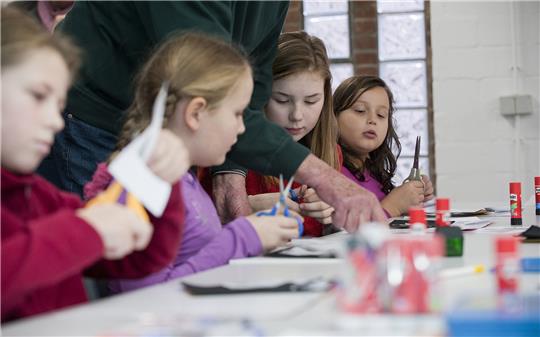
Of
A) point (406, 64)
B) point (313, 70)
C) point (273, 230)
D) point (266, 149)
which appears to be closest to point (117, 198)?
point (273, 230)

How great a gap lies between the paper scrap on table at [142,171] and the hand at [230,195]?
110 centimetres

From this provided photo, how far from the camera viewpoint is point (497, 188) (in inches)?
170

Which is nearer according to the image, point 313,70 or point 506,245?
point 506,245

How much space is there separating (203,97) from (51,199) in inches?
19.1

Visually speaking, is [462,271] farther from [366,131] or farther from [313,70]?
[366,131]

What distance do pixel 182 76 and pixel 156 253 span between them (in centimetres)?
46

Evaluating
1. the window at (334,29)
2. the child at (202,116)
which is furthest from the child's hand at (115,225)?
the window at (334,29)

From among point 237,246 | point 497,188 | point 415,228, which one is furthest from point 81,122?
point 497,188

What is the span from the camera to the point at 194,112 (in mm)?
1650

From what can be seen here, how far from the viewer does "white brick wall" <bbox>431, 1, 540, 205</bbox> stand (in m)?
4.29

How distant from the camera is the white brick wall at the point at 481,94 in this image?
14.1 ft

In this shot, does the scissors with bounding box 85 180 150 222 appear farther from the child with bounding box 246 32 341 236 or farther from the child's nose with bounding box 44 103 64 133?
the child with bounding box 246 32 341 236

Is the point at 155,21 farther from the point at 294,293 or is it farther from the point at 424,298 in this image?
the point at 424,298

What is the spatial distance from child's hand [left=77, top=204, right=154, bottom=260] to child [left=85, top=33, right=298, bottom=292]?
555 mm
